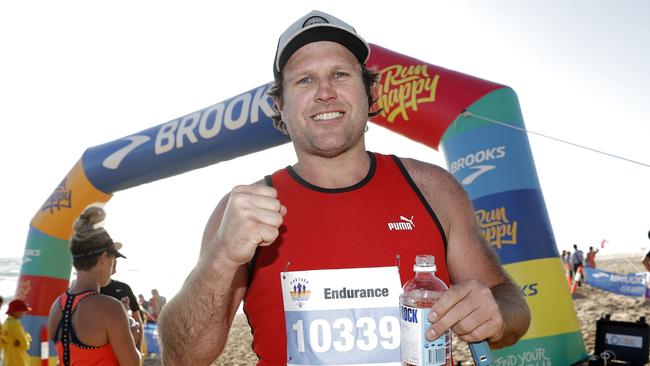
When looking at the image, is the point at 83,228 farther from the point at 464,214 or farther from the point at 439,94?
the point at 439,94

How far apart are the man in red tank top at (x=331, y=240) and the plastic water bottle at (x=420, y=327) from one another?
0.11m

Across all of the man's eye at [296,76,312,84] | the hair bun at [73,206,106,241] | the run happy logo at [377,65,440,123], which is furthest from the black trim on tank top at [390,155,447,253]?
the run happy logo at [377,65,440,123]

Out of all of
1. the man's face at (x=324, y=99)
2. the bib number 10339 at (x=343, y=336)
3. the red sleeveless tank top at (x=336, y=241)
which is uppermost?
the man's face at (x=324, y=99)

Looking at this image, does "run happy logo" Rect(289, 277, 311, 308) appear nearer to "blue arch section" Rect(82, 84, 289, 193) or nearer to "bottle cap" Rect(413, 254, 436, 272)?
"bottle cap" Rect(413, 254, 436, 272)

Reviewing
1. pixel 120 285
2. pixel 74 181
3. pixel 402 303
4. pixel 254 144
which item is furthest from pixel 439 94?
pixel 74 181

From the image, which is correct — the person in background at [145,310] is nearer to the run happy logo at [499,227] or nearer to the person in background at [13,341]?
the person in background at [13,341]

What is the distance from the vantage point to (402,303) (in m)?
1.29

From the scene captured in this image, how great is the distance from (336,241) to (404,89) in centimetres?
330

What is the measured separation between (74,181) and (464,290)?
22.7 feet

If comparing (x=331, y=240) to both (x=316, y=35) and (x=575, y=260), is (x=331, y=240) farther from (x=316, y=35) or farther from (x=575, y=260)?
(x=575, y=260)

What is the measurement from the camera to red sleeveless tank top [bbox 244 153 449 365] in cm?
158

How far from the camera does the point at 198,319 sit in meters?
1.48

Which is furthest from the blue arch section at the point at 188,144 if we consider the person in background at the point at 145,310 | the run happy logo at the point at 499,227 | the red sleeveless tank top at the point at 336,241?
the person in background at the point at 145,310

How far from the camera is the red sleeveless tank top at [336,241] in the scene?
1.58 meters
